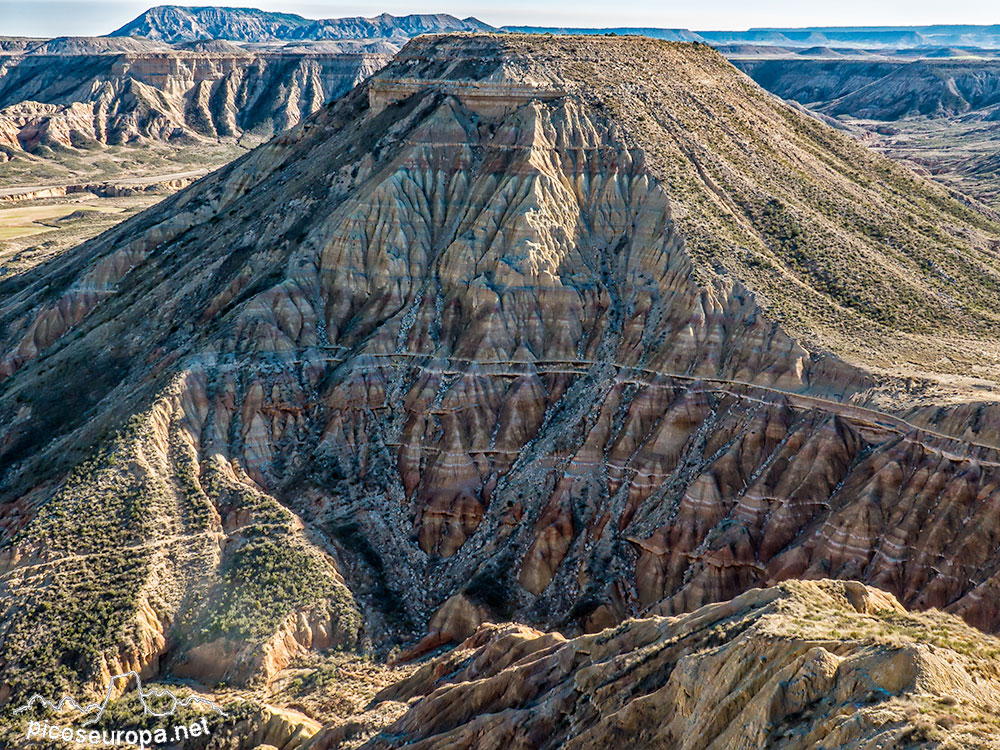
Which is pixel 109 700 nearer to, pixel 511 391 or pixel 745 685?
pixel 511 391

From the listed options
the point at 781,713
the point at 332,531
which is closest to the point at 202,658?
the point at 332,531

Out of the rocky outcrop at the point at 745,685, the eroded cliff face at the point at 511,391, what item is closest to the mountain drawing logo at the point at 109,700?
the eroded cliff face at the point at 511,391

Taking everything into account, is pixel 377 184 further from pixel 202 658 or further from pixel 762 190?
pixel 202 658

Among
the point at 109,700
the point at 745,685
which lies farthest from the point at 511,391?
the point at 745,685

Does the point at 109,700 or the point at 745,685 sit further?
the point at 109,700

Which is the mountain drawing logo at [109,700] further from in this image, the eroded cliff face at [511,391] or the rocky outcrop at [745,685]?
the rocky outcrop at [745,685]
